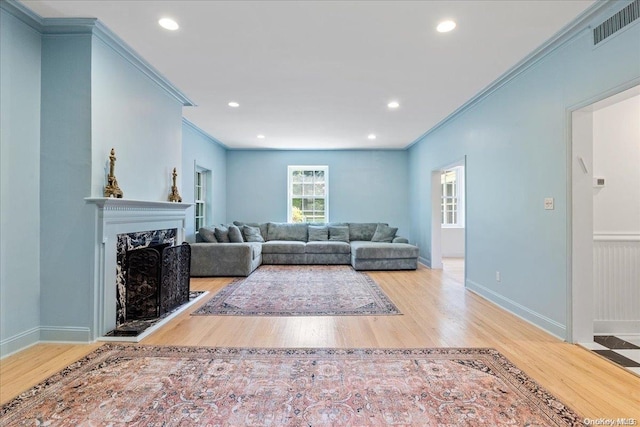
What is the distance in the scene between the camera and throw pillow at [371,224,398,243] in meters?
6.80

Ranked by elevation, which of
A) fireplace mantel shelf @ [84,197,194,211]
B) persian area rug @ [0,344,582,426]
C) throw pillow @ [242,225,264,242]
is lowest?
persian area rug @ [0,344,582,426]

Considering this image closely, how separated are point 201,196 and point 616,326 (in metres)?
6.60

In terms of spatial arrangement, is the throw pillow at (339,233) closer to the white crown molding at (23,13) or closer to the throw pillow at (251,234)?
the throw pillow at (251,234)

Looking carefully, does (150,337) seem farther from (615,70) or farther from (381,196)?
(381,196)

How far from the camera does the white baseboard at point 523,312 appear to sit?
2789 mm

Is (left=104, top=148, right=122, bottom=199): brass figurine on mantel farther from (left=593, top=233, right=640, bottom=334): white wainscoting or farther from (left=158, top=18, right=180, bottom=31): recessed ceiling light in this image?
(left=593, top=233, right=640, bottom=334): white wainscoting

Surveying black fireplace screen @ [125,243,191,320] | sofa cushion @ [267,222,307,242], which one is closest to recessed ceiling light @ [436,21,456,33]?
black fireplace screen @ [125,243,191,320]

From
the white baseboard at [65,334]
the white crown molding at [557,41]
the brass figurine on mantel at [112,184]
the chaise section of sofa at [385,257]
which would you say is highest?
the white crown molding at [557,41]

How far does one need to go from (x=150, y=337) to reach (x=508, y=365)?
2.96 metres

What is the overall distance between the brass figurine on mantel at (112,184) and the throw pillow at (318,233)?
459cm

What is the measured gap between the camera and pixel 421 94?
4.08m

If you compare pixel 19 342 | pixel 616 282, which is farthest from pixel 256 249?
pixel 616 282

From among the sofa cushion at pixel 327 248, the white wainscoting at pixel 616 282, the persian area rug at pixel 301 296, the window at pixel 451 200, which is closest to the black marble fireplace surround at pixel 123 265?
the persian area rug at pixel 301 296

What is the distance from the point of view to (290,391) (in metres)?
1.95
